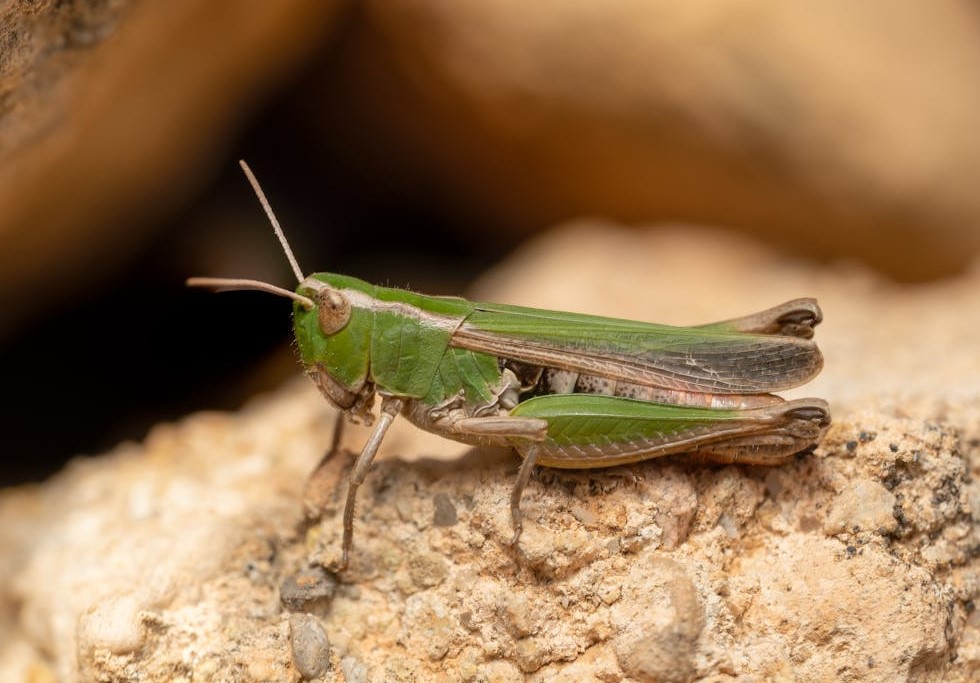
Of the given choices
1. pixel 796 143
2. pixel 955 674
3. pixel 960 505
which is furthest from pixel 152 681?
pixel 796 143

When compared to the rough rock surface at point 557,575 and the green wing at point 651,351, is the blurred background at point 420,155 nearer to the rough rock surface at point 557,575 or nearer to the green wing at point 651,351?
the rough rock surface at point 557,575

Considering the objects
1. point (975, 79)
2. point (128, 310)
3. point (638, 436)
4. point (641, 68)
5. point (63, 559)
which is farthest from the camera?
point (128, 310)

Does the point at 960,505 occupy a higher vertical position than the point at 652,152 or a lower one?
lower

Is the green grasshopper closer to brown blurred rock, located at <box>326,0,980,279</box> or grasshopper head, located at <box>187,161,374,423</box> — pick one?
grasshopper head, located at <box>187,161,374,423</box>

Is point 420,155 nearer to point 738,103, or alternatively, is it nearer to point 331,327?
point 738,103

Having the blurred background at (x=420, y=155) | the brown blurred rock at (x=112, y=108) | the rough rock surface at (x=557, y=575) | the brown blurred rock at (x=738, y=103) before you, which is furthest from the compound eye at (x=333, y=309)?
the brown blurred rock at (x=738, y=103)

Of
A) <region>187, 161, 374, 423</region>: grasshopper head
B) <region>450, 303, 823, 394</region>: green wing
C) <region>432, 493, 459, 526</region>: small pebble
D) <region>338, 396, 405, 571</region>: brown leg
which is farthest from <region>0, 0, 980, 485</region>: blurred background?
<region>432, 493, 459, 526</region>: small pebble

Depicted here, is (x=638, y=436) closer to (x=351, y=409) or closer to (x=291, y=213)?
(x=351, y=409)
